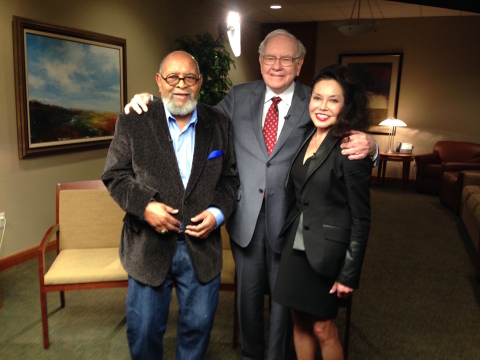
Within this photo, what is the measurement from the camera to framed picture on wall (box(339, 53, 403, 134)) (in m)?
8.12

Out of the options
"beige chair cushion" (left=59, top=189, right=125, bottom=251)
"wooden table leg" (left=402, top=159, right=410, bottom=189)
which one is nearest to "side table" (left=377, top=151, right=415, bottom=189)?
"wooden table leg" (left=402, top=159, right=410, bottom=189)

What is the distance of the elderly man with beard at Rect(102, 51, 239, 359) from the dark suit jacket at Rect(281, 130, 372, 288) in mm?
386

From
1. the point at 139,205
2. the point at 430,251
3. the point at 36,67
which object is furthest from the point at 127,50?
the point at 430,251

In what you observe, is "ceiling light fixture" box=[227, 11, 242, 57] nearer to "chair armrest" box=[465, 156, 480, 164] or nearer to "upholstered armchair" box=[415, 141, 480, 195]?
"upholstered armchair" box=[415, 141, 480, 195]

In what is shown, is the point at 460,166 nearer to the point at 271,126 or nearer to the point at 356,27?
the point at 356,27

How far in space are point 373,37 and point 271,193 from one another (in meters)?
7.35

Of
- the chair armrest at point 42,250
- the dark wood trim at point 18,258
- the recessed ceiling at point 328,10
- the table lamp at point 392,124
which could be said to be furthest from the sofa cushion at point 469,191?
the dark wood trim at point 18,258

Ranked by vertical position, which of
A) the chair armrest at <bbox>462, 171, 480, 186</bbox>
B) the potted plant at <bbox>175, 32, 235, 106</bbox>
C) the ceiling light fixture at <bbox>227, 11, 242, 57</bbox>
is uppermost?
the ceiling light fixture at <bbox>227, 11, 242, 57</bbox>

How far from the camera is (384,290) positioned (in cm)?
340

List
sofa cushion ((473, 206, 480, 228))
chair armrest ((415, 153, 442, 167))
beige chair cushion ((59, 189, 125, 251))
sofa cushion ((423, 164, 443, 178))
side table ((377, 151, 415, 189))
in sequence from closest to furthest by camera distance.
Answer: beige chair cushion ((59, 189, 125, 251))
sofa cushion ((473, 206, 480, 228))
sofa cushion ((423, 164, 443, 178))
chair armrest ((415, 153, 442, 167))
side table ((377, 151, 415, 189))

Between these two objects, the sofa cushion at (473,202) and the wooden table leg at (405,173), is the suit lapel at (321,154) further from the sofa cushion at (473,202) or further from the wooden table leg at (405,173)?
the wooden table leg at (405,173)

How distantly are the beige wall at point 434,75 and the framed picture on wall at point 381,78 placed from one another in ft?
0.36

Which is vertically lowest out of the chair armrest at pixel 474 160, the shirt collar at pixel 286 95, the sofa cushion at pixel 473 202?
the sofa cushion at pixel 473 202

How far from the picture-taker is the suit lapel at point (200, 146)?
175 cm
